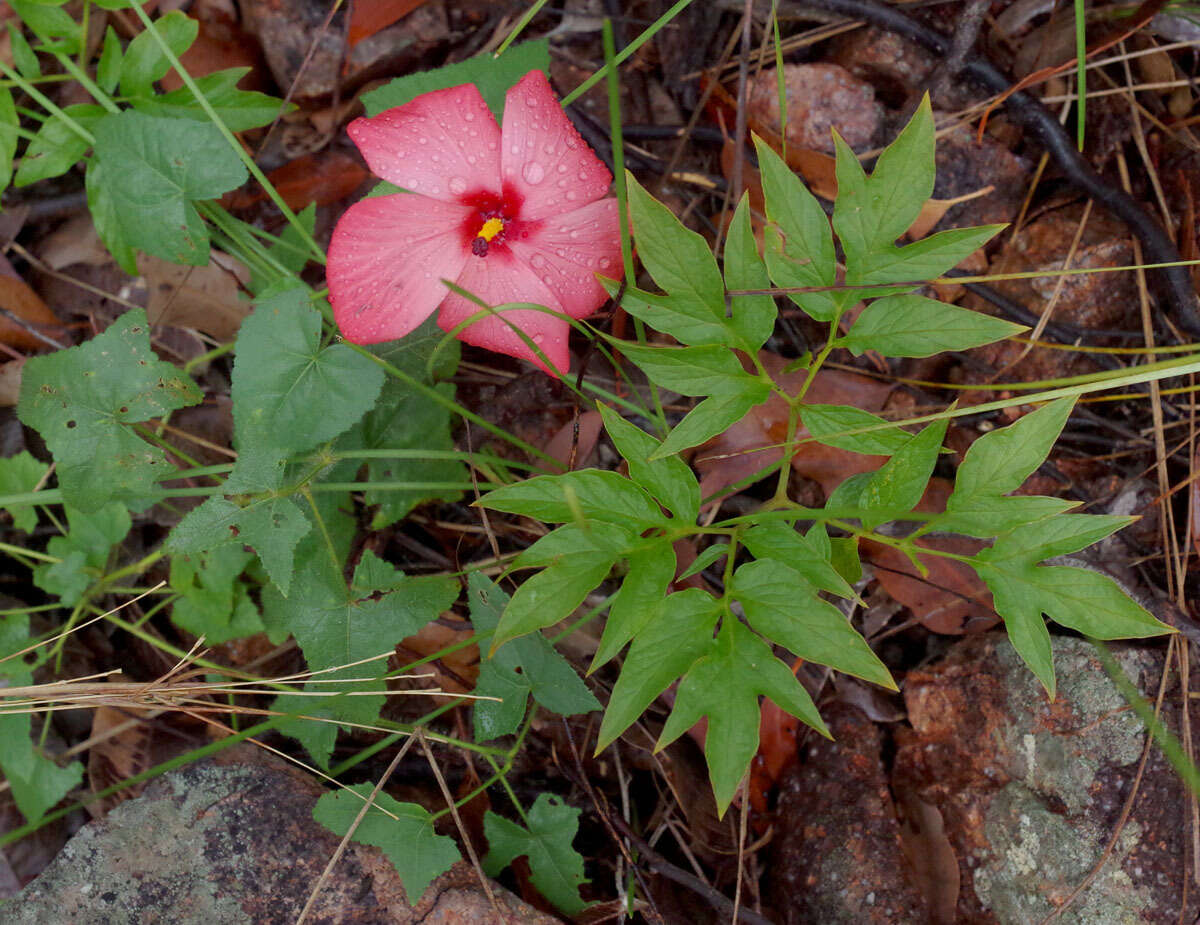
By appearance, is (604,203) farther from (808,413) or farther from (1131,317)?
(1131,317)

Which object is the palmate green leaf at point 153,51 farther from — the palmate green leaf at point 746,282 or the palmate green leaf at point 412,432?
the palmate green leaf at point 746,282

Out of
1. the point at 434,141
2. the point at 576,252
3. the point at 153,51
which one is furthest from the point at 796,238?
the point at 153,51

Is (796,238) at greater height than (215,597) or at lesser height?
greater

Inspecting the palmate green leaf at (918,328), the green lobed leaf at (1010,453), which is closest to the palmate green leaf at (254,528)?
the palmate green leaf at (918,328)

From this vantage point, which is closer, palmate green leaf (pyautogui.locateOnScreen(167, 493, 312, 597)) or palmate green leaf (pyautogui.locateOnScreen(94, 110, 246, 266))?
palmate green leaf (pyautogui.locateOnScreen(167, 493, 312, 597))

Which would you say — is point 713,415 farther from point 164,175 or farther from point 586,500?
point 164,175

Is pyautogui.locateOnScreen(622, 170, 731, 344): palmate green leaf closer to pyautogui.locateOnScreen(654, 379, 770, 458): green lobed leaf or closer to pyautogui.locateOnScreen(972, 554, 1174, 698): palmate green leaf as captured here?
pyautogui.locateOnScreen(654, 379, 770, 458): green lobed leaf

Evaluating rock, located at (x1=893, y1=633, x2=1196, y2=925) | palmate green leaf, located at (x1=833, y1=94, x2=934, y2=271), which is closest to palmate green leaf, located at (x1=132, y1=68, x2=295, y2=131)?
palmate green leaf, located at (x1=833, y1=94, x2=934, y2=271)
